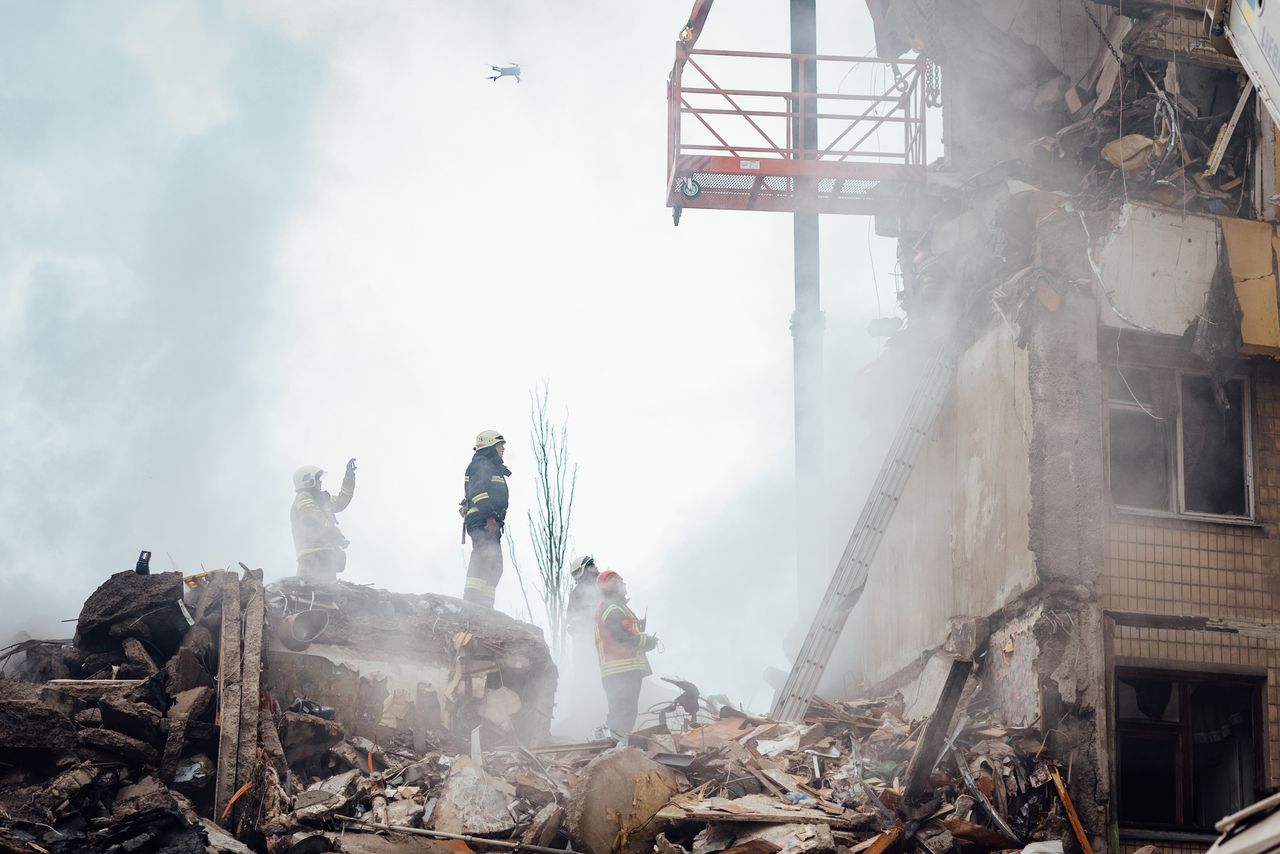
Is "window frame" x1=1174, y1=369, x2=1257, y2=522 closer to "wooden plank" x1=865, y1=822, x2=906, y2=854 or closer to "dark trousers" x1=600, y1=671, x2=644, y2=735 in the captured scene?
"wooden plank" x1=865, y1=822, x2=906, y2=854

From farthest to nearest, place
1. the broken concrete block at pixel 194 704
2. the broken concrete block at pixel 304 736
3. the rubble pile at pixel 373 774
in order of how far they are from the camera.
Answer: the broken concrete block at pixel 304 736 < the broken concrete block at pixel 194 704 < the rubble pile at pixel 373 774

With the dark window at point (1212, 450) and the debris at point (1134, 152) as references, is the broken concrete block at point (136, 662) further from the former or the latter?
the debris at point (1134, 152)

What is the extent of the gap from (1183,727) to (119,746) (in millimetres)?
8067

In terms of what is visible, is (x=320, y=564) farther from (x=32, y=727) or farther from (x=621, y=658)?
(x=32, y=727)

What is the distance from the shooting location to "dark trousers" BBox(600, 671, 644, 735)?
11336 mm

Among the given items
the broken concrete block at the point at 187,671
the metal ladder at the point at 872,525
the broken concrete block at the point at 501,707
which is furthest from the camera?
the metal ladder at the point at 872,525

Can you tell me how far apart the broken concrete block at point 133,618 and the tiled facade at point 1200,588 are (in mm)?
7497

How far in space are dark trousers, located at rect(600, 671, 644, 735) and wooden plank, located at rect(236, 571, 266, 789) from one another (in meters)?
3.31

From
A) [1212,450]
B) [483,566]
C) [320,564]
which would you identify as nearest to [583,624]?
[483,566]

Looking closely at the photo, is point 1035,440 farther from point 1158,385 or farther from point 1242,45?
point 1242,45

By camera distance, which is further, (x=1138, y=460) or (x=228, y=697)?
(x=1138, y=460)

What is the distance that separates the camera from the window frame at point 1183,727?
9.43 meters

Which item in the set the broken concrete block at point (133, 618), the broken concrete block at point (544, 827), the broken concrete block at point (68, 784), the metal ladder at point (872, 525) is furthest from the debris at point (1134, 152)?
the broken concrete block at point (68, 784)

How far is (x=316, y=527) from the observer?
42.8 ft
